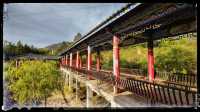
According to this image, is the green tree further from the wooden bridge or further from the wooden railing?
the wooden railing

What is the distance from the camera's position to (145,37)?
56.2ft

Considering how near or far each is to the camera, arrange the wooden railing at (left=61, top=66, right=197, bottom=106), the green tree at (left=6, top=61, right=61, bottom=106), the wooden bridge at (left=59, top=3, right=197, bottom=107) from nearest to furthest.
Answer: the wooden railing at (left=61, top=66, right=197, bottom=106) < the wooden bridge at (left=59, top=3, right=197, bottom=107) < the green tree at (left=6, top=61, right=61, bottom=106)

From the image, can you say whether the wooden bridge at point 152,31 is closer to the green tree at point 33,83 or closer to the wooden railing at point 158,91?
the wooden railing at point 158,91

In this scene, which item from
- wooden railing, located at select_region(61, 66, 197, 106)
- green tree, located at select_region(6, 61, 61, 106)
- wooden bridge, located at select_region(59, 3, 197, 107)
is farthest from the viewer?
green tree, located at select_region(6, 61, 61, 106)

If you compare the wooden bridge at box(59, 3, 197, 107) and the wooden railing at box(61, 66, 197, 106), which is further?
the wooden bridge at box(59, 3, 197, 107)

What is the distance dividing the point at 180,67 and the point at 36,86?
14.4 meters

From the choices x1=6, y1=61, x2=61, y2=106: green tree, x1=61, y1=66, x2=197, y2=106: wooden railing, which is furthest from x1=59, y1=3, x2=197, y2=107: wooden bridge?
x1=6, y1=61, x2=61, y2=106: green tree

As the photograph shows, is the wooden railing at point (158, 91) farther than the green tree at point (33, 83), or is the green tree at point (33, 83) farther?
the green tree at point (33, 83)

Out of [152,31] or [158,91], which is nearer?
[158,91]

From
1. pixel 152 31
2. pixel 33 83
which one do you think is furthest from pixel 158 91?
pixel 33 83

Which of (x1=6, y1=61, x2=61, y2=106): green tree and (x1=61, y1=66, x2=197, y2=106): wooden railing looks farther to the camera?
(x1=6, y1=61, x2=61, y2=106): green tree

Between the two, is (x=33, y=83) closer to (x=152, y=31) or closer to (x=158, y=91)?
(x=152, y=31)

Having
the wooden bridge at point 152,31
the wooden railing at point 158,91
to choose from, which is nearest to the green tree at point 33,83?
the wooden bridge at point 152,31

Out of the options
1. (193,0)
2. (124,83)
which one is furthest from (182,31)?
(193,0)
